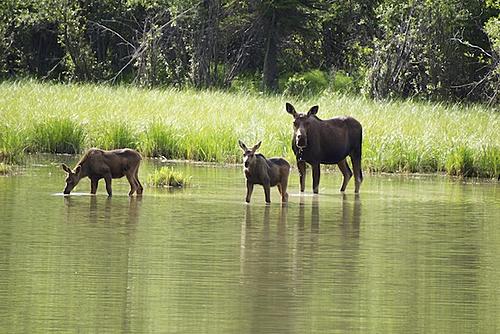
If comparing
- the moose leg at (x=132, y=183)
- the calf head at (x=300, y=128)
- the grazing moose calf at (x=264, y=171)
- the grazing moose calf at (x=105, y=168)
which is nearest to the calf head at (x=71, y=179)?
the grazing moose calf at (x=105, y=168)

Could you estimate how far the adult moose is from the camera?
20.2 metres

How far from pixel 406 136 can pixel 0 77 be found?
2451cm

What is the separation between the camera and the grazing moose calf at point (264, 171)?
1771cm

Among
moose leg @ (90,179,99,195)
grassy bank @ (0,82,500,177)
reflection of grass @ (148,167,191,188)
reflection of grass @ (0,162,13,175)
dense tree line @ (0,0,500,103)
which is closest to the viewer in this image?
moose leg @ (90,179,99,195)

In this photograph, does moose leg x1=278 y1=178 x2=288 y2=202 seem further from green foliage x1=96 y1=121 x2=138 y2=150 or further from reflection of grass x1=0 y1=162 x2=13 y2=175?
green foliage x1=96 y1=121 x2=138 y2=150

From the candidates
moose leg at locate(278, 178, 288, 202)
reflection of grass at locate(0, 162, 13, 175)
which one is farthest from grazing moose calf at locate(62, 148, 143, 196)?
reflection of grass at locate(0, 162, 13, 175)

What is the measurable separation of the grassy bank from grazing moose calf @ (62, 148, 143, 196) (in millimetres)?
4797

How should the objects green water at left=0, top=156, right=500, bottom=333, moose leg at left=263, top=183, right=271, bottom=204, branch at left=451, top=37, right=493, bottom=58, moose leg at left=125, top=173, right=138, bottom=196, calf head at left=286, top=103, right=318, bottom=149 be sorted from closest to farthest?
green water at left=0, top=156, right=500, bottom=333, moose leg at left=263, top=183, right=271, bottom=204, moose leg at left=125, top=173, right=138, bottom=196, calf head at left=286, top=103, right=318, bottom=149, branch at left=451, top=37, right=493, bottom=58

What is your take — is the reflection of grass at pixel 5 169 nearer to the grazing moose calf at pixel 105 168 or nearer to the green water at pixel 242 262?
the green water at pixel 242 262

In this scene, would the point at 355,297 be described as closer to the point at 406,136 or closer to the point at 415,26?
the point at 406,136

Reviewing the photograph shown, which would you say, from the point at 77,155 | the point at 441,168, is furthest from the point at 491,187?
the point at 77,155

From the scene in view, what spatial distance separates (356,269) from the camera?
484 inches

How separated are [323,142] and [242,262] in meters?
8.50

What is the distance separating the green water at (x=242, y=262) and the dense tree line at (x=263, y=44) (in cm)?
2212
